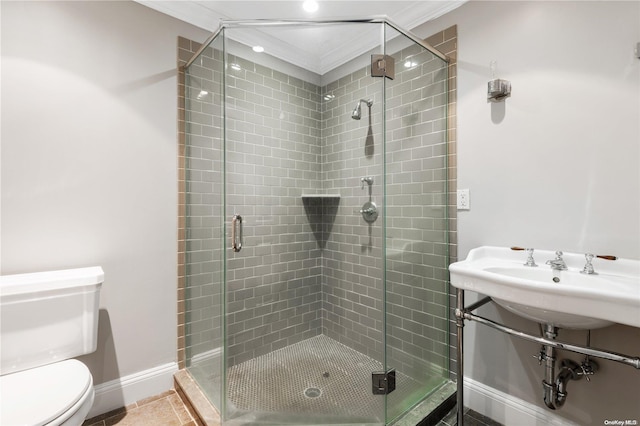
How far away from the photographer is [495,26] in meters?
1.58

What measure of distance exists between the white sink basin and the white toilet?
161 centimetres

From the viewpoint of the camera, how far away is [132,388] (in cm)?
172

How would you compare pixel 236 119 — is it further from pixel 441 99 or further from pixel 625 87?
pixel 625 87

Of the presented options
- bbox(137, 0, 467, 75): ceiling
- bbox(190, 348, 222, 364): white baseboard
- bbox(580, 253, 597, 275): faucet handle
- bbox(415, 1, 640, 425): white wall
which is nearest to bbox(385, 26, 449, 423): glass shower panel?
bbox(415, 1, 640, 425): white wall

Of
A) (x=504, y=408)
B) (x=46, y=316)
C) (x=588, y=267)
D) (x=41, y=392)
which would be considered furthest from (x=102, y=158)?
(x=504, y=408)

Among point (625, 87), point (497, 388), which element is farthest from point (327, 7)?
point (497, 388)

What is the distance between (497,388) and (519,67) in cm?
171

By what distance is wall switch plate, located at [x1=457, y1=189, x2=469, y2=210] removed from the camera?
1704mm

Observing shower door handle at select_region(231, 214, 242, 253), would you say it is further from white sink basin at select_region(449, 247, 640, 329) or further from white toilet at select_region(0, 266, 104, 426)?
white sink basin at select_region(449, 247, 640, 329)

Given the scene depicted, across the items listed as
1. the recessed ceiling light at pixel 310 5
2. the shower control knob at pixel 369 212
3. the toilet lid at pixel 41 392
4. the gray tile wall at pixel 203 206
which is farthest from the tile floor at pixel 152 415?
the recessed ceiling light at pixel 310 5

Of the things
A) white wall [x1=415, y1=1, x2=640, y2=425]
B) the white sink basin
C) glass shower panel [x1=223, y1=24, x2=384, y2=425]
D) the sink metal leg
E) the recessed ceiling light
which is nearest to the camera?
the white sink basin

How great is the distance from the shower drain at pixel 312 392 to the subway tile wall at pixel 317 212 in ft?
1.21

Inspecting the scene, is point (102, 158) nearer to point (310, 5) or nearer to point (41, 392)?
point (41, 392)

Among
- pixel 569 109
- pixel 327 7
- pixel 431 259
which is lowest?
pixel 431 259
